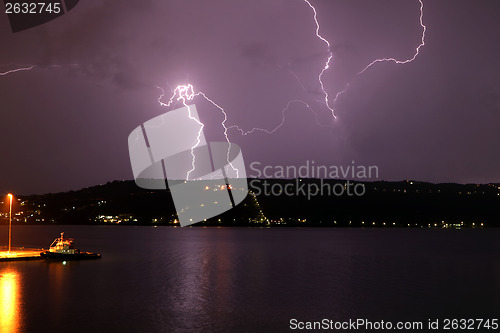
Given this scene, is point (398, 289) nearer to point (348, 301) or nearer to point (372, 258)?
point (348, 301)

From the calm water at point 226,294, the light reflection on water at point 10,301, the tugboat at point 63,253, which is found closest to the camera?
the light reflection on water at point 10,301

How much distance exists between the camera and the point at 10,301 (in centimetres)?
3059

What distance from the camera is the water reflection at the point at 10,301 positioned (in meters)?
24.1

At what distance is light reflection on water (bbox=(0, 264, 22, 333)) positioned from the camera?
24.1m

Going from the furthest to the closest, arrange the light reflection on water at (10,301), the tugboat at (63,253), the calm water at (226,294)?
the tugboat at (63,253) → the calm water at (226,294) → the light reflection on water at (10,301)

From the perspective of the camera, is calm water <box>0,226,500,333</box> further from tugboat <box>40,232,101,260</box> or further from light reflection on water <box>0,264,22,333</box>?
tugboat <box>40,232,101,260</box>

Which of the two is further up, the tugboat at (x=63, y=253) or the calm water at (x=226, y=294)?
the tugboat at (x=63, y=253)

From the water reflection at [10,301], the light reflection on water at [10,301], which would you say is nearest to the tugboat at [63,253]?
the light reflection on water at [10,301]

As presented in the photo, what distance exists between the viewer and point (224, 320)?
2720cm

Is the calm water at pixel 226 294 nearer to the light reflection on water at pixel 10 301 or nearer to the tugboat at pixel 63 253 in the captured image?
the light reflection on water at pixel 10 301

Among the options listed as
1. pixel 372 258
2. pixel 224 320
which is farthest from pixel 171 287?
pixel 372 258

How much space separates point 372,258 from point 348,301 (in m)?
33.8

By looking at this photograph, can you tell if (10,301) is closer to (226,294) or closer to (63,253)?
(226,294)

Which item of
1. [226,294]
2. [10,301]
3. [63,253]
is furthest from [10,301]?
[63,253]
